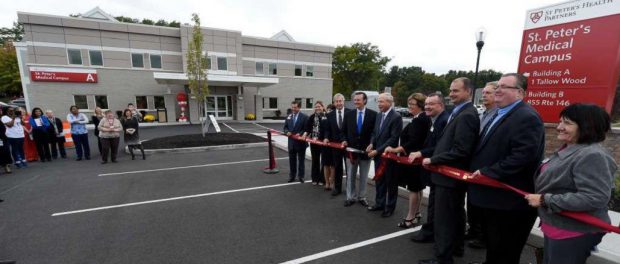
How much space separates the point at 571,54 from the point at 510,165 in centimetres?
483

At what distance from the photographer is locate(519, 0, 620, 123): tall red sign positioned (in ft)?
15.6

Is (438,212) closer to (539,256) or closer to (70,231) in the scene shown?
(539,256)

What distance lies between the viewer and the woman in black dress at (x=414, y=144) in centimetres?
383

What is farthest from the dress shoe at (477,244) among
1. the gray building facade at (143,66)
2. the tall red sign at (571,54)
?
the gray building facade at (143,66)

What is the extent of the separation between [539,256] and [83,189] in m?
7.99

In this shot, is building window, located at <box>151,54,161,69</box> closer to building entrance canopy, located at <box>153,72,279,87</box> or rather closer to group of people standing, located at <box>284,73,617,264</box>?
building entrance canopy, located at <box>153,72,279,87</box>

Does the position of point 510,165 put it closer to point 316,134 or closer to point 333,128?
point 333,128

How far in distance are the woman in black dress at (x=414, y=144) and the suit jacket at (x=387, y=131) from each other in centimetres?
18

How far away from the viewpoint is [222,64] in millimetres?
23312

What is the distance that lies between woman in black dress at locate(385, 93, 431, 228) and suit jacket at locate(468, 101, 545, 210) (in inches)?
47.3

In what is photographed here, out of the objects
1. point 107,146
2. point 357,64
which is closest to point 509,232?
point 107,146

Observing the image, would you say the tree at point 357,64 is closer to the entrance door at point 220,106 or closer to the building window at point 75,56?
the entrance door at point 220,106

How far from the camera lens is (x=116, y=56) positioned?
20234 mm

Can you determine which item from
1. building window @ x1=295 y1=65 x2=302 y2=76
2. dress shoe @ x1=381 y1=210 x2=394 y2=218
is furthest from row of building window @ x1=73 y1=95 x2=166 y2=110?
dress shoe @ x1=381 y1=210 x2=394 y2=218
